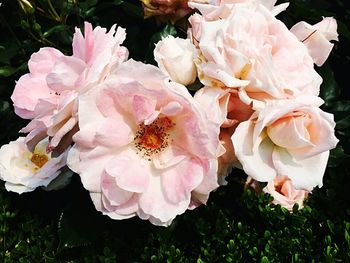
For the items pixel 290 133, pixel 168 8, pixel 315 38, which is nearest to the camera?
pixel 290 133

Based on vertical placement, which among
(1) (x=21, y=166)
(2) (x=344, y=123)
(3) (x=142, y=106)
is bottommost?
(2) (x=344, y=123)

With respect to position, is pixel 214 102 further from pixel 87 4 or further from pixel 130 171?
pixel 87 4

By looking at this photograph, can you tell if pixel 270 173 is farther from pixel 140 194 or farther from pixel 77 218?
pixel 77 218

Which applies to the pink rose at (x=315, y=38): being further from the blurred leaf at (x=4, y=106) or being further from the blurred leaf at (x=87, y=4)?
the blurred leaf at (x=4, y=106)

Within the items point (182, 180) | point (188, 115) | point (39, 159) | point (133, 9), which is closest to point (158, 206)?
point (182, 180)

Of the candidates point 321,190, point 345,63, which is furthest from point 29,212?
point 345,63

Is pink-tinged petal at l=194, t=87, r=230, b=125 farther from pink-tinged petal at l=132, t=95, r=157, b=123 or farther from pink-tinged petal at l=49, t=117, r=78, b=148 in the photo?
pink-tinged petal at l=49, t=117, r=78, b=148

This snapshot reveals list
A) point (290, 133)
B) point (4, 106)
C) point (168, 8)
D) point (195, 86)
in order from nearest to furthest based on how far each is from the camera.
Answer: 1. point (290, 133)
2. point (195, 86)
3. point (168, 8)
4. point (4, 106)
